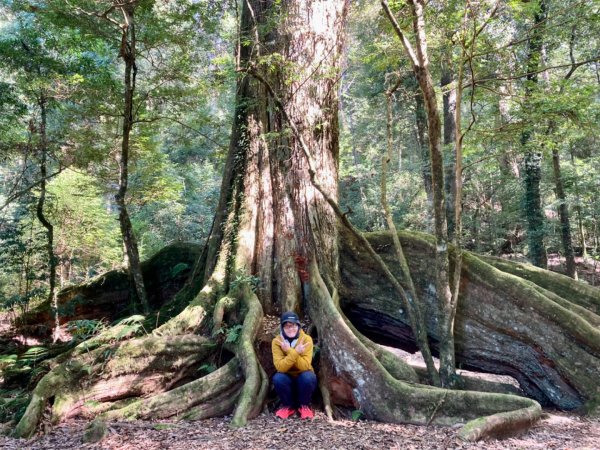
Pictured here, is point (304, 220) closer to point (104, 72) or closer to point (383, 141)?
point (104, 72)

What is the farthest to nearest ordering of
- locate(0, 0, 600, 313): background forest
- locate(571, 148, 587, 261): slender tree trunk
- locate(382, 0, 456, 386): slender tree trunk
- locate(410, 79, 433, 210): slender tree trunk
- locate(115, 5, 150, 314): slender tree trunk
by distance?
locate(571, 148, 587, 261): slender tree trunk
locate(410, 79, 433, 210): slender tree trunk
locate(115, 5, 150, 314): slender tree trunk
locate(0, 0, 600, 313): background forest
locate(382, 0, 456, 386): slender tree trunk

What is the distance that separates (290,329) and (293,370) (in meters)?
0.52

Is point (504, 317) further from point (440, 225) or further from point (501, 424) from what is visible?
point (501, 424)

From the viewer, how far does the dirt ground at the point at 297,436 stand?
146 inches

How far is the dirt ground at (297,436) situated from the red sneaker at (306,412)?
0.44 feet

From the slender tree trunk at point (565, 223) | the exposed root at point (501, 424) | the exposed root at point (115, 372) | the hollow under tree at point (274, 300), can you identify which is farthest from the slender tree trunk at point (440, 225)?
the slender tree trunk at point (565, 223)

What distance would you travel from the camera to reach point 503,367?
5664mm

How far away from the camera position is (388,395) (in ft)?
15.2

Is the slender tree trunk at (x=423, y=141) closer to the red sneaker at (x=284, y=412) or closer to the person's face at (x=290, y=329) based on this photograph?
the person's face at (x=290, y=329)

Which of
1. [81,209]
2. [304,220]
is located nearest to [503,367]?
[304,220]

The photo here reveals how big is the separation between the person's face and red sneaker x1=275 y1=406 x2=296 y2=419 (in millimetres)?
852

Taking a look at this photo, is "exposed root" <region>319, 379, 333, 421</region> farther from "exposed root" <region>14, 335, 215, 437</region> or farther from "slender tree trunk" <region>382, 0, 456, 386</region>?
"exposed root" <region>14, 335, 215, 437</region>

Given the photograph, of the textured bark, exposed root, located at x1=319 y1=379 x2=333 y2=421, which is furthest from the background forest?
exposed root, located at x1=319 y1=379 x2=333 y2=421

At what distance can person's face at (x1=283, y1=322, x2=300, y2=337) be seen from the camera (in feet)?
16.5
